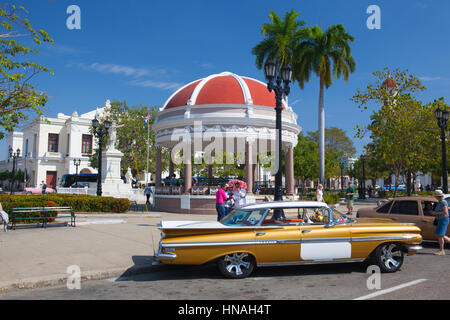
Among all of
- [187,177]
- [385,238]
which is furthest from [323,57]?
[385,238]

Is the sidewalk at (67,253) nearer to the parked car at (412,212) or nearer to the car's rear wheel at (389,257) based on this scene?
the car's rear wheel at (389,257)

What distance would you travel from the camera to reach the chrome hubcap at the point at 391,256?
25.7ft

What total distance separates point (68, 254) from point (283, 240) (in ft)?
17.5

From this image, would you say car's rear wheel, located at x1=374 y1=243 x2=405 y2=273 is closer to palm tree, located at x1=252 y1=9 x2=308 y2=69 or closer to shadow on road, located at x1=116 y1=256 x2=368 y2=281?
shadow on road, located at x1=116 y1=256 x2=368 y2=281

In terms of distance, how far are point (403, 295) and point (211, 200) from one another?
18728mm

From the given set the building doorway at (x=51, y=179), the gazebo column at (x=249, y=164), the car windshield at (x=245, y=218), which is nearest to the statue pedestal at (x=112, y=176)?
the gazebo column at (x=249, y=164)

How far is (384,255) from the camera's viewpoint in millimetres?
7844

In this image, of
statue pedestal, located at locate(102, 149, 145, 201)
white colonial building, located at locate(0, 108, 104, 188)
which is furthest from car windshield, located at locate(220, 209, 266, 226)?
white colonial building, located at locate(0, 108, 104, 188)

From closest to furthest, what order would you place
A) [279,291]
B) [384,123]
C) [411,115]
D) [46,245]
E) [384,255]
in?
1. [279,291]
2. [384,255]
3. [46,245]
4. [411,115]
5. [384,123]

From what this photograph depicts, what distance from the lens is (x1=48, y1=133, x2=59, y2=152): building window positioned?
7106 centimetres

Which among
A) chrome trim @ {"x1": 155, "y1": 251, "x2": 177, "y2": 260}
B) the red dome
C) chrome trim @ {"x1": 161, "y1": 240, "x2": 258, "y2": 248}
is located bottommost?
chrome trim @ {"x1": 155, "y1": 251, "x2": 177, "y2": 260}

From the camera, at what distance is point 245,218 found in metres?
7.83

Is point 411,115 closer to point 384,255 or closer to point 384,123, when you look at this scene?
point 384,123
